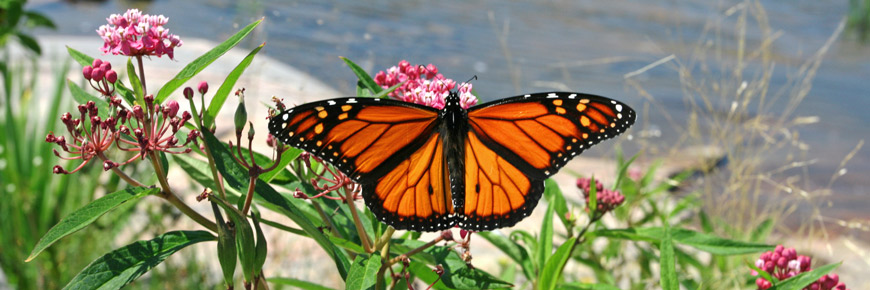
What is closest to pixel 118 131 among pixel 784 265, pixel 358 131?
pixel 358 131

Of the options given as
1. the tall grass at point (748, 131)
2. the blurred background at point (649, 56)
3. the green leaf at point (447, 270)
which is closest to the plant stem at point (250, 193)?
the green leaf at point (447, 270)

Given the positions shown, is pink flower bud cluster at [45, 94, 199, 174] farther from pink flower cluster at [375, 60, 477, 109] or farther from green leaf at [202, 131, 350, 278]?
pink flower cluster at [375, 60, 477, 109]

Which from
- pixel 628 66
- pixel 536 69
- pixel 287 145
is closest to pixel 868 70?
pixel 628 66

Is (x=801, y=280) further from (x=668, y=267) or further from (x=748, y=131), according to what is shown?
(x=748, y=131)

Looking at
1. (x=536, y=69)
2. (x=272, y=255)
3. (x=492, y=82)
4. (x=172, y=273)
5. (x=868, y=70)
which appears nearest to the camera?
(x=172, y=273)

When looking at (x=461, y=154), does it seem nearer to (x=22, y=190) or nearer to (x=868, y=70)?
(x=22, y=190)

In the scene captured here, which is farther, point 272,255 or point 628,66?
point 628,66
